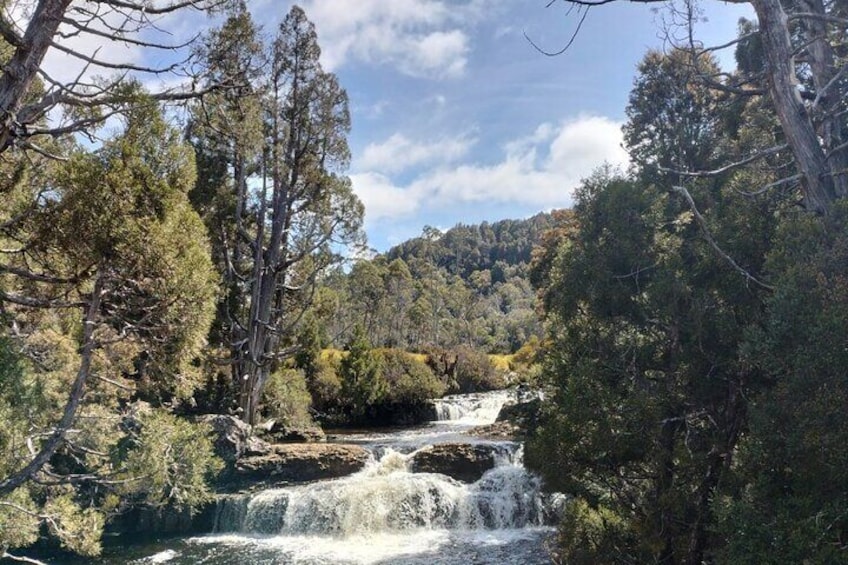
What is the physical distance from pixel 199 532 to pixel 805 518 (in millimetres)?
13164

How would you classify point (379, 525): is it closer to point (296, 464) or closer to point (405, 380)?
point (296, 464)

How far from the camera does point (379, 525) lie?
1283 cm

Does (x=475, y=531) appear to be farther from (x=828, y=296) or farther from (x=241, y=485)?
(x=828, y=296)

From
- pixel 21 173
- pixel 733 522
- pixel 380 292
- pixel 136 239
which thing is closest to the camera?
pixel 733 522

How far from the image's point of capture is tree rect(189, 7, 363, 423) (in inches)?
698

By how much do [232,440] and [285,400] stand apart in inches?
217

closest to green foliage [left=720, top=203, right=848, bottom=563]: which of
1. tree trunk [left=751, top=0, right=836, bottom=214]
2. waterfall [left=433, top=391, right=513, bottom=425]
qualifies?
tree trunk [left=751, top=0, right=836, bottom=214]

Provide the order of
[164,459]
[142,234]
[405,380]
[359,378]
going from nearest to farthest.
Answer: [142,234] < [164,459] < [359,378] < [405,380]

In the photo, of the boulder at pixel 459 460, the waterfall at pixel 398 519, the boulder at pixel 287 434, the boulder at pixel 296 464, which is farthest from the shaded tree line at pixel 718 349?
the boulder at pixel 287 434

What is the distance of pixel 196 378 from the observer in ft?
20.5

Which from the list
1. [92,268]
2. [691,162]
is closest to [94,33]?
[92,268]

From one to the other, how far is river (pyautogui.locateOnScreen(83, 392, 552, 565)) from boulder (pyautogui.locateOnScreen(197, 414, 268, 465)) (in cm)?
143

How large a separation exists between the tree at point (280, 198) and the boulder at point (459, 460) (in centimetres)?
616

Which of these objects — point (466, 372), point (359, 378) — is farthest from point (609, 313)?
point (466, 372)
